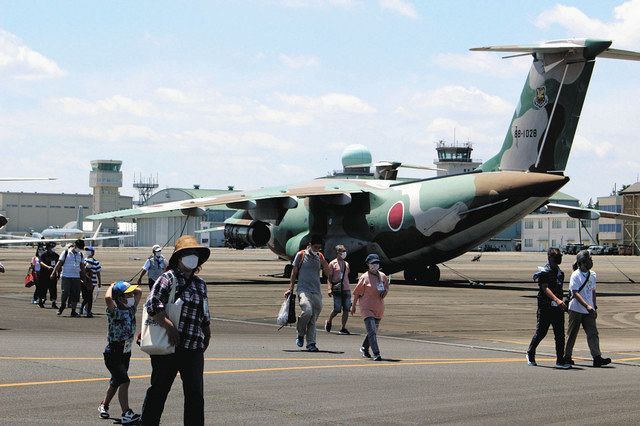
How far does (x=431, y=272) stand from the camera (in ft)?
146

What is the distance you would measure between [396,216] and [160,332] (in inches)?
1281

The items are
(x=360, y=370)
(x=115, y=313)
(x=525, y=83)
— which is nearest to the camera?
(x=115, y=313)

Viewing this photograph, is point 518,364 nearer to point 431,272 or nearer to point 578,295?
point 578,295

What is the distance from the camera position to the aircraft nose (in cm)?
3631

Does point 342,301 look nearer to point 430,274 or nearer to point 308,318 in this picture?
point 308,318

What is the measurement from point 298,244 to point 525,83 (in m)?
12.8

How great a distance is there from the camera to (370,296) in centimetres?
1734

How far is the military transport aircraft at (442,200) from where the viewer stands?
36.1 metres

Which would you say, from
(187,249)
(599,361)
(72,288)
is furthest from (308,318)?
(72,288)

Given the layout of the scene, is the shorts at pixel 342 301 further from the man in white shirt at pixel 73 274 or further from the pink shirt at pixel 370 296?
the man in white shirt at pixel 73 274

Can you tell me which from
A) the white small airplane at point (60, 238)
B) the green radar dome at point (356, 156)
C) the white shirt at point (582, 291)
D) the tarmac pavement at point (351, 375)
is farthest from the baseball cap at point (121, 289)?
the green radar dome at point (356, 156)

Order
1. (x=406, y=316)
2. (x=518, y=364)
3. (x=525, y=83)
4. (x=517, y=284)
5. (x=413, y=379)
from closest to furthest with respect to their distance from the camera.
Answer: (x=413, y=379), (x=518, y=364), (x=406, y=316), (x=525, y=83), (x=517, y=284)

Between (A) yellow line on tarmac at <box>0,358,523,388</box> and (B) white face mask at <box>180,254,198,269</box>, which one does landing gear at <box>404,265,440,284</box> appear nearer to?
(A) yellow line on tarmac at <box>0,358,523,388</box>

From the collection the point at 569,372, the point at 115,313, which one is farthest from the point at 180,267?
the point at 569,372
